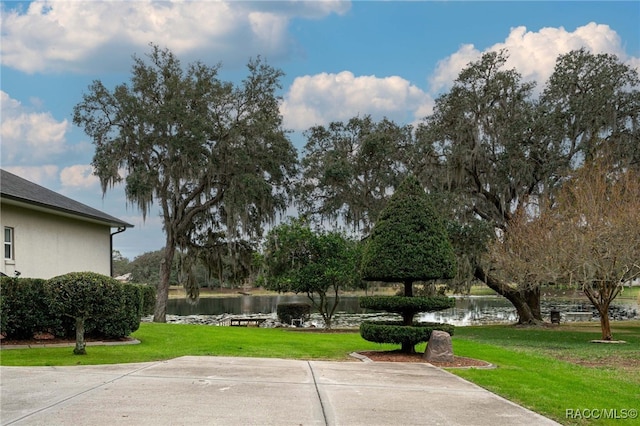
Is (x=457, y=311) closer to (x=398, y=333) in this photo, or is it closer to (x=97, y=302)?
(x=398, y=333)

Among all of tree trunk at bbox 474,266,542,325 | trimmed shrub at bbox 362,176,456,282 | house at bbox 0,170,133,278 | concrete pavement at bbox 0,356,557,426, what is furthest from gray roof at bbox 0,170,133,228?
tree trunk at bbox 474,266,542,325

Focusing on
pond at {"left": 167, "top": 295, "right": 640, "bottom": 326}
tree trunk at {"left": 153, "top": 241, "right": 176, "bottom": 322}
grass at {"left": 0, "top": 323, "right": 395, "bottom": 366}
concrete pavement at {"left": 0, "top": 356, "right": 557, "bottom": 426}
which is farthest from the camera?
pond at {"left": 167, "top": 295, "right": 640, "bottom": 326}

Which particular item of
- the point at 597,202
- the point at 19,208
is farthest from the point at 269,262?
the point at 597,202

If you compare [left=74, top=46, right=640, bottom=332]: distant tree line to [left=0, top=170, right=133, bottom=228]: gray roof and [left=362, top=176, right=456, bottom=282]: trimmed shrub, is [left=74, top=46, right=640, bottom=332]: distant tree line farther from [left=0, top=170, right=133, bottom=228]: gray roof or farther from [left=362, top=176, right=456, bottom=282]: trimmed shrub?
[left=362, top=176, right=456, bottom=282]: trimmed shrub

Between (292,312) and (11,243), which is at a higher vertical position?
(11,243)

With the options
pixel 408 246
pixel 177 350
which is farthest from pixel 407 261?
pixel 177 350

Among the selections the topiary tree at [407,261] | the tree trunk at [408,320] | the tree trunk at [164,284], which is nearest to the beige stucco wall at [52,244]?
the tree trunk at [164,284]

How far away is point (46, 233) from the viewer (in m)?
18.7

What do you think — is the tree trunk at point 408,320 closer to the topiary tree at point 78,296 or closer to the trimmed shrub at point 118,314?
the trimmed shrub at point 118,314

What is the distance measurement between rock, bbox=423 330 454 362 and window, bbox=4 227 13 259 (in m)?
12.3

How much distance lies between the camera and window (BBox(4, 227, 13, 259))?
55.2ft

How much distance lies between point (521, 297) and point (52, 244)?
22330 millimetres

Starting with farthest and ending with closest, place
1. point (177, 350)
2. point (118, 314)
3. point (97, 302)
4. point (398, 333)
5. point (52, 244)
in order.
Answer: point (52, 244) < point (118, 314) < point (177, 350) < point (398, 333) < point (97, 302)

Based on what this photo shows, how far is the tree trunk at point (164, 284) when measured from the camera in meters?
28.1
